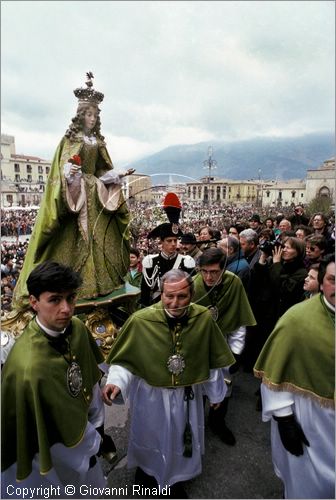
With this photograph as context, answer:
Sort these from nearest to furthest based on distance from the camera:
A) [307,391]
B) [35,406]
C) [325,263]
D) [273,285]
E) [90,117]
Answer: [35,406], [325,263], [307,391], [273,285], [90,117]

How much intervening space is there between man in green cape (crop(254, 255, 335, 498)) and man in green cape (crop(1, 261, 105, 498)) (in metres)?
1.46

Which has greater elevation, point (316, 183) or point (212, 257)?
point (316, 183)

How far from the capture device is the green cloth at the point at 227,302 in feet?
11.5

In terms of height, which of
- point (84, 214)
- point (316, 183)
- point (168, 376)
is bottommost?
point (168, 376)

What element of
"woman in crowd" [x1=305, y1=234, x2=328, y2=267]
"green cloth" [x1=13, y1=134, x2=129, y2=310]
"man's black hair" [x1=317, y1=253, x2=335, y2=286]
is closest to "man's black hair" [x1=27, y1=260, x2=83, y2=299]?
"man's black hair" [x1=317, y1=253, x2=335, y2=286]

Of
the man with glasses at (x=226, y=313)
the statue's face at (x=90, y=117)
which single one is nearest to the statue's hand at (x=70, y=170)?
the statue's face at (x=90, y=117)

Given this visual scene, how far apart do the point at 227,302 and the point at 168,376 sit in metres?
1.24

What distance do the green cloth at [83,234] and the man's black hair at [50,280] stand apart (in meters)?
2.35

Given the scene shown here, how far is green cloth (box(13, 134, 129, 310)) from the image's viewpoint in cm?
455

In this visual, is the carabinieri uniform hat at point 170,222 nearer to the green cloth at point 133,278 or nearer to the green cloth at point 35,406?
the green cloth at point 35,406

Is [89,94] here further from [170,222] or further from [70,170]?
[170,222]

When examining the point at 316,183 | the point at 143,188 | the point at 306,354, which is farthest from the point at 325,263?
the point at 316,183

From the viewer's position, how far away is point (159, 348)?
2656mm

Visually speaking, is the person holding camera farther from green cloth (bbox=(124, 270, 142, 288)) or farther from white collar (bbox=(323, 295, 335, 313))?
green cloth (bbox=(124, 270, 142, 288))
